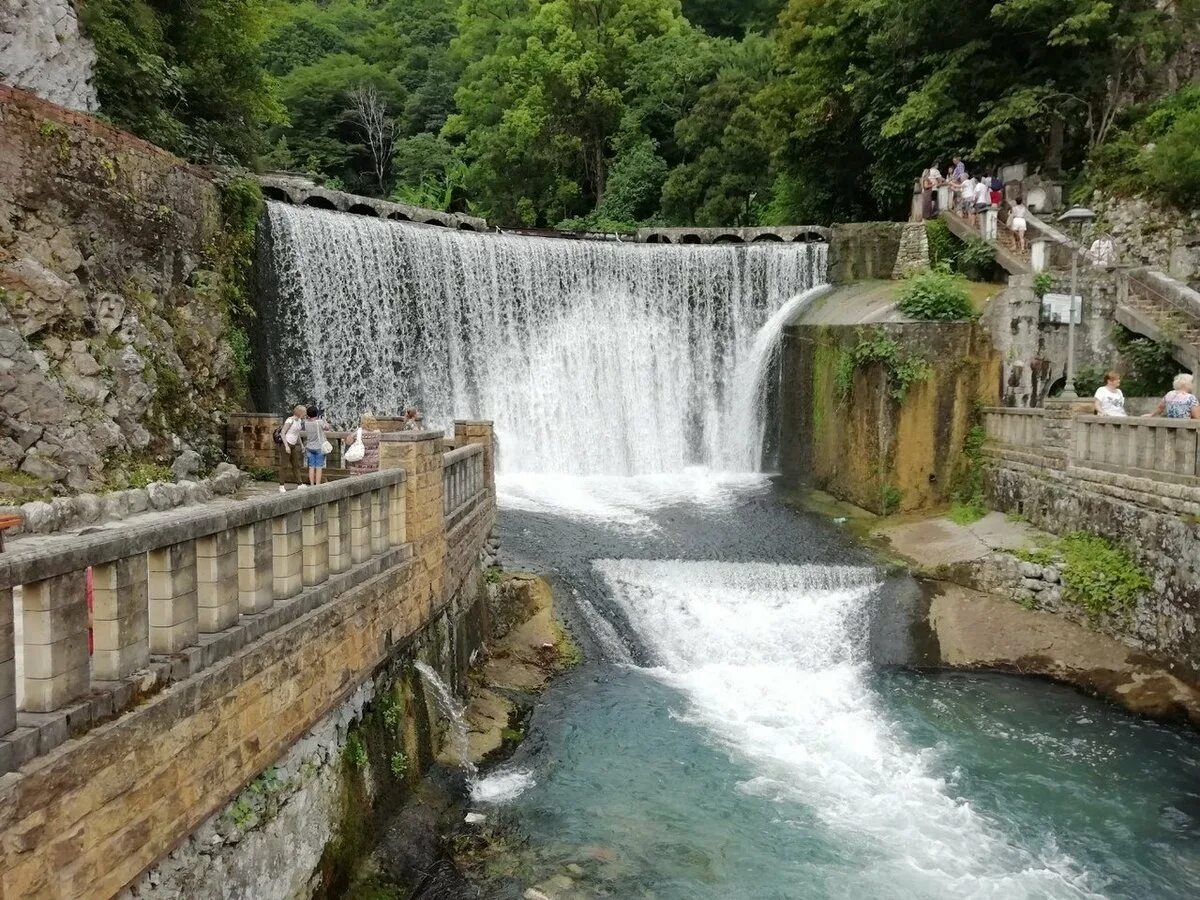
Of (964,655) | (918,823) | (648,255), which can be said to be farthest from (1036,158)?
(918,823)

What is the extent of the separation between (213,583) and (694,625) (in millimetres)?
8891

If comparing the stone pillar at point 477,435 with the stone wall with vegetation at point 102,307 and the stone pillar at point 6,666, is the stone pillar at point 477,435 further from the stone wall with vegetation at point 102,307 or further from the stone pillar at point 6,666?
the stone pillar at point 6,666

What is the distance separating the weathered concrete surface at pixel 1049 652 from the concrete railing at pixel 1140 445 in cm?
251

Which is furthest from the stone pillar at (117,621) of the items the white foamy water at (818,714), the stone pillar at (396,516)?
the white foamy water at (818,714)

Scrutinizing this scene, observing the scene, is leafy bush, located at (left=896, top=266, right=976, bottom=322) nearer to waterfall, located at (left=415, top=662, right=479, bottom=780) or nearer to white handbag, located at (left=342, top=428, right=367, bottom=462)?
white handbag, located at (left=342, top=428, right=367, bottom=462)

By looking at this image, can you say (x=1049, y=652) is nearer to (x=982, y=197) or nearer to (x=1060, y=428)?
(x=1060, y=428)

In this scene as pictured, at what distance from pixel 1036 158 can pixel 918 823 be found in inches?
883

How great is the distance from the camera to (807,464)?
20.1 meters

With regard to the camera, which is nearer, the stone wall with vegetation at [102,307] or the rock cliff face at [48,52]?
the stone wall with vegetation at [102,307]

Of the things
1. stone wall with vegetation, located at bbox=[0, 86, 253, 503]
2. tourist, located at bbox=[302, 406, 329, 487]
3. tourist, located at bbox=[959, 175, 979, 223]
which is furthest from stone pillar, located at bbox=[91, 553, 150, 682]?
tourist, located at bbox=[959, 175, 979, 223]

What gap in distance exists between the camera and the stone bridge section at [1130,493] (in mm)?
11211

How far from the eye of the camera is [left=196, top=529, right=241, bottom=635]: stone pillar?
5.15m

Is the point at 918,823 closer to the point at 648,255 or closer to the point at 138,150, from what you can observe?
the point at 138,150

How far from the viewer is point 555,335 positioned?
23.5 m
